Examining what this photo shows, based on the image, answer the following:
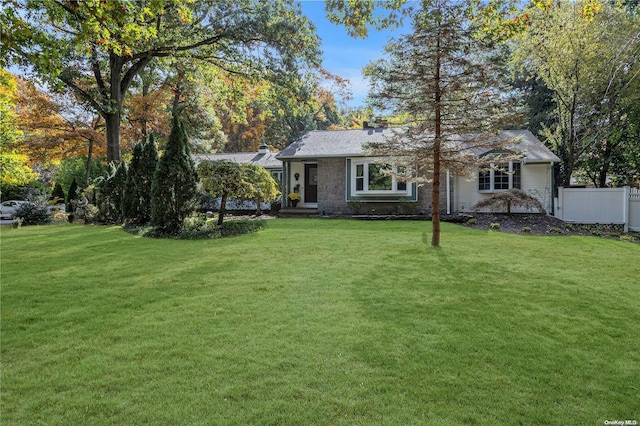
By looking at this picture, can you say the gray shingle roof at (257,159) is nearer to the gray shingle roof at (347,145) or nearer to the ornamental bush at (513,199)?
the gray shingle roof at (347,145)

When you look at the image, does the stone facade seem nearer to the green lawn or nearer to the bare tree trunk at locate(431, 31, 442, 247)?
the bare tree trunk at locate(431, 31, 442, 247)

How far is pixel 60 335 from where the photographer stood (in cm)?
333

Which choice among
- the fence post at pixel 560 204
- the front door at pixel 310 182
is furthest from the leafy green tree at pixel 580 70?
the front door at pixel 310 182

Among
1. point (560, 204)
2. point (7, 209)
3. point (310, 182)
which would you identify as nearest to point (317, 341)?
point (560, 204)

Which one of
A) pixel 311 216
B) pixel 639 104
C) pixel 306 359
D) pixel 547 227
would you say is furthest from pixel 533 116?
pixel 306 359

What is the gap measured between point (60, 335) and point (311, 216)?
42.6 ft

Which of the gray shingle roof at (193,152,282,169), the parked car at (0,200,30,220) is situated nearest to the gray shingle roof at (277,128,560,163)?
the gray shingle roof at (193,152,282,169)

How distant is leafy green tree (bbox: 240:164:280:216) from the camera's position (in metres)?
10.6

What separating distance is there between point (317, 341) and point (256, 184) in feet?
27.6

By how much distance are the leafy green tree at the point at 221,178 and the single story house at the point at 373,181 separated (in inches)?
231

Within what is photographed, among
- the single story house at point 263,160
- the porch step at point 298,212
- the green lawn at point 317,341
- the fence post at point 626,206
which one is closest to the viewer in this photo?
the green lawn at point 317,341

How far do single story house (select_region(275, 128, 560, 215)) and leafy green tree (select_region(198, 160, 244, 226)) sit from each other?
5.86 meters

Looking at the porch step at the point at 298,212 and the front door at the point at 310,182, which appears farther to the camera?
the front door at the point at 310,182

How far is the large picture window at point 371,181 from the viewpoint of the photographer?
15461mm
